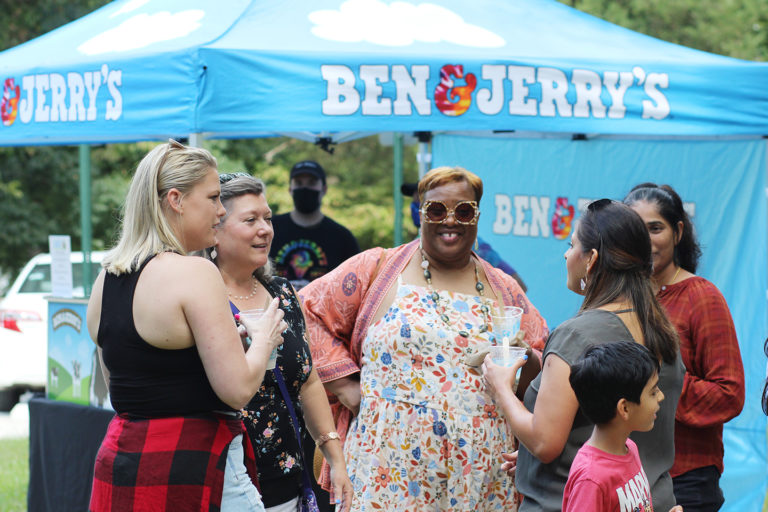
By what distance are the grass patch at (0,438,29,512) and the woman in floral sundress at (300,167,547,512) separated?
13.0 ft

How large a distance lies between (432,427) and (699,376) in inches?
38.4

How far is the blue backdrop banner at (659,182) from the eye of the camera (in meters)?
5.32

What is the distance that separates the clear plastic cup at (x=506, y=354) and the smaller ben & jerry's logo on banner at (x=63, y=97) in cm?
229

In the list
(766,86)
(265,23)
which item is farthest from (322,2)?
(766,86)

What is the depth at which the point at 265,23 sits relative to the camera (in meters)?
4.39

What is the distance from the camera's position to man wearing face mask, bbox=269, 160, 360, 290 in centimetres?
652

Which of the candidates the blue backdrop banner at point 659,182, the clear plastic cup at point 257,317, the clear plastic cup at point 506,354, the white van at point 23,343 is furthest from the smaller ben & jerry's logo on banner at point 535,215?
the white van at point 23,343

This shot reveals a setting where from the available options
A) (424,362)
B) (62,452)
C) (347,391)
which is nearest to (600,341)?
(424,362)

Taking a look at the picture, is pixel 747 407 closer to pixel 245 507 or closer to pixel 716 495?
pixel 716 495

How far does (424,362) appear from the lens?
3277 mm

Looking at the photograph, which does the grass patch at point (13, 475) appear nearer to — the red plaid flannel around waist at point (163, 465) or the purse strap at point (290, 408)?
the purse strap at point (290, 408)

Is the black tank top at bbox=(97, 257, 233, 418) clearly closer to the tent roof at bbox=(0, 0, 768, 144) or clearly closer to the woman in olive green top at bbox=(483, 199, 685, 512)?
the woman in olive green top at bbox=(483, 199, 685, 512)

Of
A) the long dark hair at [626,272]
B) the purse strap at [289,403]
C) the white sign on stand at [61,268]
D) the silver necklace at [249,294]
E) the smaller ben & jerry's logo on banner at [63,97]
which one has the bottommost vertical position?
the white sign on stand at [61,268]

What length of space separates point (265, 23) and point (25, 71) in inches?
55.3
